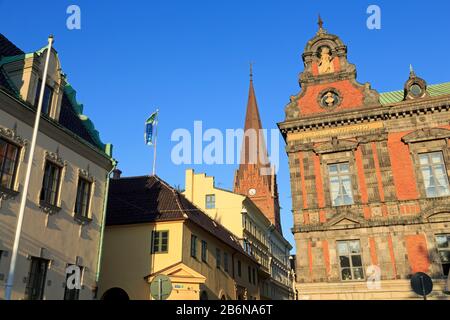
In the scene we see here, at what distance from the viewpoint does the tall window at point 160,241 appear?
90.7 ft

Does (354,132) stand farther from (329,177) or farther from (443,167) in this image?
(443,167)

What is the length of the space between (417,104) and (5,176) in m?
22.6

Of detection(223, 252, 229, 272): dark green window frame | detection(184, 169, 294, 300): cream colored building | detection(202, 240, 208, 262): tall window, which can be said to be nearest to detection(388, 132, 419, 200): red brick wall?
detection(202, 240, 208, 262): tall window

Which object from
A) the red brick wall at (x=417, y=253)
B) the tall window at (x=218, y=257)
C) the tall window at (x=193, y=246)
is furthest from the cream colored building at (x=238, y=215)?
the red brick wall at (x=417, y=253)

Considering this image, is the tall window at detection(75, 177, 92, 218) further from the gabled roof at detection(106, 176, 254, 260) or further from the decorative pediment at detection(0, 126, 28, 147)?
the gabled roof at detection(106, 176, 254, 260)

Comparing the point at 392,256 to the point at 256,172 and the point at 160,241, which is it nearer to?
the point at 160,241

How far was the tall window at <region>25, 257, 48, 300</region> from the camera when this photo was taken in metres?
15.7

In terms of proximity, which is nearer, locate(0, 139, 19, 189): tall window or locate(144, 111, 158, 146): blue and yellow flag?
locate(0, 139, 19, 189): tall window

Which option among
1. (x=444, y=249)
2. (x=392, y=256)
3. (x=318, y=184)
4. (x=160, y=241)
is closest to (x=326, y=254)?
(x=392, y=256)

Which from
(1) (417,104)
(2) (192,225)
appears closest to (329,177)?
(1) (417,104)

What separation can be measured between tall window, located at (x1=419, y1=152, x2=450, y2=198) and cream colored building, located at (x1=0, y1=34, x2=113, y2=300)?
1859cm

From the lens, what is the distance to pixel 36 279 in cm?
1612

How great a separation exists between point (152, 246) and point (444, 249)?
18360 millimetres

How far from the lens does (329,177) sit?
81.4 ft
